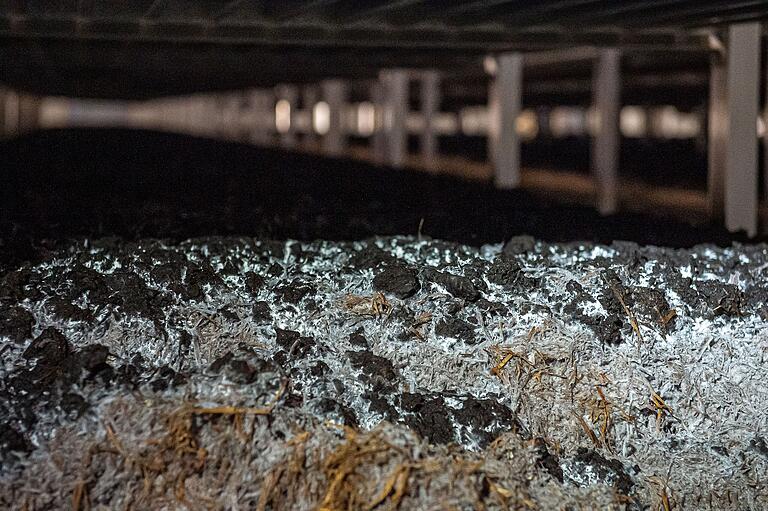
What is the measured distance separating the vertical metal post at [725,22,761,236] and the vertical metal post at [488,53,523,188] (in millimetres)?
3142

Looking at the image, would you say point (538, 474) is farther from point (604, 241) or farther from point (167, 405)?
point (604, 241)

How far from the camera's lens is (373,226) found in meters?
5.54

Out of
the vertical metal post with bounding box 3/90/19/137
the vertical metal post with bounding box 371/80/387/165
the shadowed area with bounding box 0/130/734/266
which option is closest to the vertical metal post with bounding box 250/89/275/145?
the vertical metal post with bounding box 3/90/19/137

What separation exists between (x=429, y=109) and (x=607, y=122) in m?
4.99

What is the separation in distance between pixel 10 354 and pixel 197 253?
111cm

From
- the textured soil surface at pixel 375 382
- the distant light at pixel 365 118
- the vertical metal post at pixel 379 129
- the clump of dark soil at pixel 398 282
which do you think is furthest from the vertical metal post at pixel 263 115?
the clump of dark soil at pixel 398 282

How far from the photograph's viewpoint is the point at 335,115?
16.7 m

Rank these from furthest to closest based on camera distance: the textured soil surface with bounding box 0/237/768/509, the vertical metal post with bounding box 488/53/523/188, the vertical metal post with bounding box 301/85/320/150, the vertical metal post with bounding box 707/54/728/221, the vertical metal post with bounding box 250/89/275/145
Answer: the vertical metal post with bounding box 250/89/275/145, the vertical metal post with bounding box 301/85/320/150, the vertical metal post with bounding box 488/53/523/188, the vertical metal post with bounding box 707/54/728/221, the textured soil surface with bounding box 0/237/768/509

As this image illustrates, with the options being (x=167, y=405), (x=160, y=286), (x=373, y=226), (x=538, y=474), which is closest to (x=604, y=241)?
(x=373, y=226)

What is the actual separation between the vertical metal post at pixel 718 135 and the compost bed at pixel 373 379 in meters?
2.25

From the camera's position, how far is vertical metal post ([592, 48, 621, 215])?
8.52 metres

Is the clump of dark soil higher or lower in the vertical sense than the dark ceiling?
lower

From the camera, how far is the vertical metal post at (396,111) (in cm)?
1330

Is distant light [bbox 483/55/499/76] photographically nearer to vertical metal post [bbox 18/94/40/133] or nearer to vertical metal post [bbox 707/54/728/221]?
vertical metal post [bbox 707/54/728/221]
